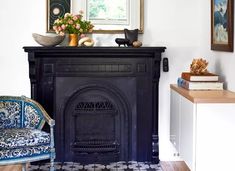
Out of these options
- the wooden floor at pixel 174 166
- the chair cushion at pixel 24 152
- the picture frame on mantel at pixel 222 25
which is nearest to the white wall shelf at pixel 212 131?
the picture frame on mantel at pixel 222 25

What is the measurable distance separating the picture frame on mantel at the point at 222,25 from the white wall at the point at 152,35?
34cm

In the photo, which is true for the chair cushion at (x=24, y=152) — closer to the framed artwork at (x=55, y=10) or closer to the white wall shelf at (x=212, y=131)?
the white wall shelf at (x=212, y=131)

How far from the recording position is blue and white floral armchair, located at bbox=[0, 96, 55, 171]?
3.03 metres

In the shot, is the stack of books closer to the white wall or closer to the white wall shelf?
the white wall shelf

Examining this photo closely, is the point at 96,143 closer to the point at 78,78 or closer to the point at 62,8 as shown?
the point at 78,78

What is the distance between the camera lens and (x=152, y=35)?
13.0 ft

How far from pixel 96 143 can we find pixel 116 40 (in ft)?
Result: 3.32

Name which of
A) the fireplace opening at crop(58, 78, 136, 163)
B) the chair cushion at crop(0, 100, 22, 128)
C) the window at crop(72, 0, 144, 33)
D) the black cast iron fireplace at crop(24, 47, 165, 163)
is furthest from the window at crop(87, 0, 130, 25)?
the chair cushion at crop(0, 100, 22, 128)

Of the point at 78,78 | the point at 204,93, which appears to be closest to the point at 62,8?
the point at 78,78

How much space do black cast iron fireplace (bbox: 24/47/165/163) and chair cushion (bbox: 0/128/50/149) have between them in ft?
2.27

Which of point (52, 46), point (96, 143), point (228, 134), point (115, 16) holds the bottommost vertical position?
point (96, 143)

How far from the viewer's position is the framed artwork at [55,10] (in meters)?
3.87

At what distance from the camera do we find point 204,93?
9.91 feet

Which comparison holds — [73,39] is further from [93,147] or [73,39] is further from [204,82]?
Result: [204,82]
